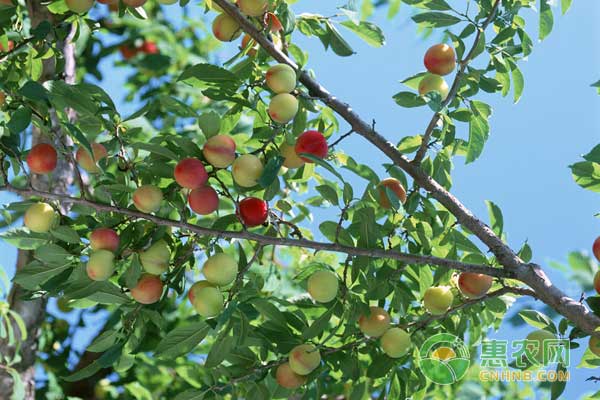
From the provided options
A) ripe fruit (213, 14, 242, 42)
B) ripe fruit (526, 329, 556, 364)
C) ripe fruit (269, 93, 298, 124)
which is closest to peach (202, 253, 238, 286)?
ripe fruit (269, 93, 298, 124)

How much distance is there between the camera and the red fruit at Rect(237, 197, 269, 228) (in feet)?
5.04

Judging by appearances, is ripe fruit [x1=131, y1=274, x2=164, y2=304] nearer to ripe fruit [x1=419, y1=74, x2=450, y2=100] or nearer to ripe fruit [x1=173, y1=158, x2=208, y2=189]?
ripe fruit [x1=173, y1=158, x2=208, y2=189]

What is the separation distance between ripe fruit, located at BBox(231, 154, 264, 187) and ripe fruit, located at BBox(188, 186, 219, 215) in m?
0.06

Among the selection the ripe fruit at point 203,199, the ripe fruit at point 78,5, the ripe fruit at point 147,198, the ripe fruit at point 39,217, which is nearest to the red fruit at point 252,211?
the ripe fruit at point 203,199

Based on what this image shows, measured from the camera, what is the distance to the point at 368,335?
1.62 m

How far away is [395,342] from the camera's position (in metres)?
1.60

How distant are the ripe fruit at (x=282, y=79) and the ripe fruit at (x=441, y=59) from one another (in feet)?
1.08

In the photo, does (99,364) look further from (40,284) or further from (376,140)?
(376,140)

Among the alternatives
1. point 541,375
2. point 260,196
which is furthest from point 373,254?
point 541,375

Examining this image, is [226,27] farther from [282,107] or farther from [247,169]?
[247,169]

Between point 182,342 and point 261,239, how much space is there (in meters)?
0.26

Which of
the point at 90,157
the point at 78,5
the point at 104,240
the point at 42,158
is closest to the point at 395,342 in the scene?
the point at 104,240

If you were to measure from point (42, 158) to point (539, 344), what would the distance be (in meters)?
1.12

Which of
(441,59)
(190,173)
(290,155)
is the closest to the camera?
(190,173)
